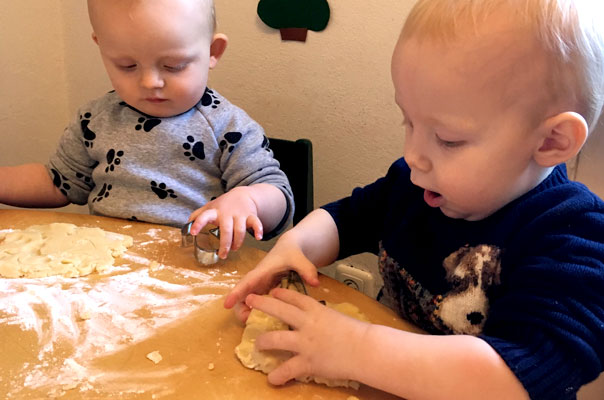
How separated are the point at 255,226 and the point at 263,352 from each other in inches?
11.9

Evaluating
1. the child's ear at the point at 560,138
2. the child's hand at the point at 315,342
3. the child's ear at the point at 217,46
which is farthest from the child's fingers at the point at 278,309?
the child's ear at the point at 217,46

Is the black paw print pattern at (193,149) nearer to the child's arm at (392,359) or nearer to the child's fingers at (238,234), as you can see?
the child's fingers at (238,234)

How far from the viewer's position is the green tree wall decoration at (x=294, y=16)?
135 centimetres

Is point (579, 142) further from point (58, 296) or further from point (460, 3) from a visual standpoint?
point (58, 296)

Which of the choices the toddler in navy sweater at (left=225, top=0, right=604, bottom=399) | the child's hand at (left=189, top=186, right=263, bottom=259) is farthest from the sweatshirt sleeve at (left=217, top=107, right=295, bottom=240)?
the toddler in navy sweater at (left=225, top=0, right=604, bottom=399)

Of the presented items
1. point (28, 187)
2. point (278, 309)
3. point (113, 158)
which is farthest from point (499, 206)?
point (28, 187)

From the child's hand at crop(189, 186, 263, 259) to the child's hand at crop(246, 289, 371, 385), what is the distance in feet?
0.83

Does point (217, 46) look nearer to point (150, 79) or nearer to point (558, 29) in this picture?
point (150, 79)

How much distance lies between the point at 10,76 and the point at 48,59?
0.17 meters

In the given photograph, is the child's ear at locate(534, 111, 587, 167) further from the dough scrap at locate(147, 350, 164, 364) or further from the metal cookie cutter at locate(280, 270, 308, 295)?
the dough scrap at locate(147, 350, 164, 364)

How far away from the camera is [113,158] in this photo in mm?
1125

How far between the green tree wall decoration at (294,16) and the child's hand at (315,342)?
0.93 meters

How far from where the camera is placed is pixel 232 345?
0.67 m

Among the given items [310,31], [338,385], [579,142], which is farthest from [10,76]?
[579,142]
